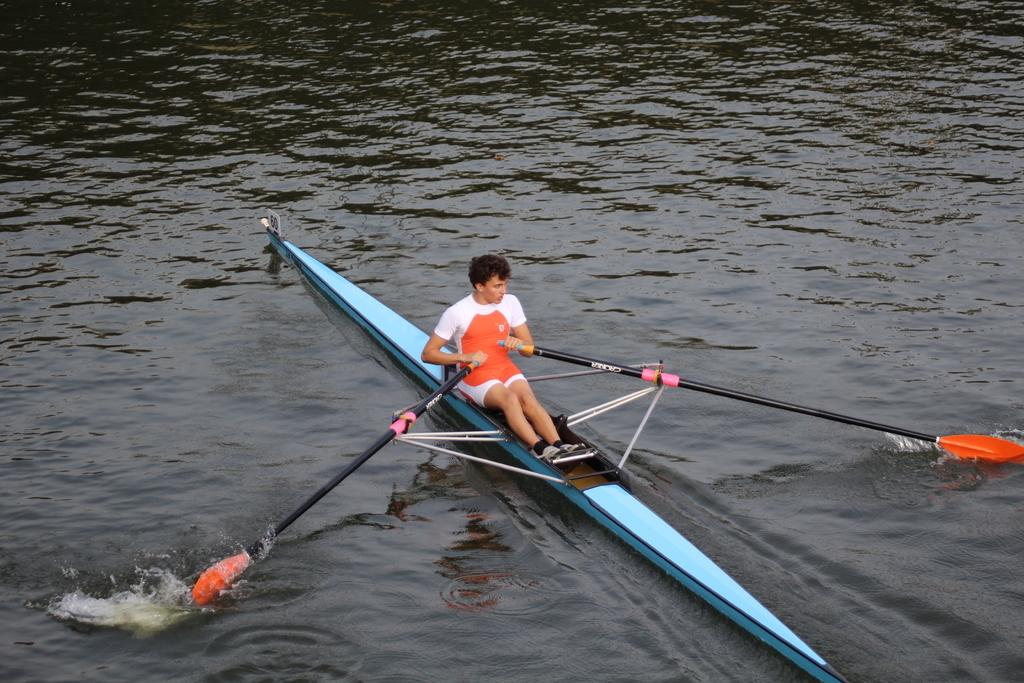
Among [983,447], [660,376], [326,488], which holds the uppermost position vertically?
[660,376]

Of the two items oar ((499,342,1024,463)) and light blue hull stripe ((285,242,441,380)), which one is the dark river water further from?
light blue hull stripe ((285,242,441,380))

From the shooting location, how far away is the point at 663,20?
2284 cm

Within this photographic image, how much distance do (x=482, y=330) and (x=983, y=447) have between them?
4518mm

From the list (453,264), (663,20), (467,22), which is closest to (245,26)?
(467,22)

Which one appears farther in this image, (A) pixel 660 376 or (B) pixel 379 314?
(B) pixel 379 314

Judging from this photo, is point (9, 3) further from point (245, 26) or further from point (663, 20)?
point (663, 20)

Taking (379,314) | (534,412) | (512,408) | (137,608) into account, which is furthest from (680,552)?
(379,314)

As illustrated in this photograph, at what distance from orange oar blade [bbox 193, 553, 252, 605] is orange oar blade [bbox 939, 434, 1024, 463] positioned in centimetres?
594

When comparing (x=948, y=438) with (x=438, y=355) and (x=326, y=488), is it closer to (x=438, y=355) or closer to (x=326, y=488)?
(x=438, y=355)

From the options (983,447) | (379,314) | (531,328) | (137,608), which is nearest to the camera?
(137,608)

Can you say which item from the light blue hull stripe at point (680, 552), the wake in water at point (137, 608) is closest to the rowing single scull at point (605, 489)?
the light blue hull stripe at point (680, 552)

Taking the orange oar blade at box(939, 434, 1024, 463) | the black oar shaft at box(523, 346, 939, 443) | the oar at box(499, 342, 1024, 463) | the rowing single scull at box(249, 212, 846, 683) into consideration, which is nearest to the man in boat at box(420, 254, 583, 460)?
the rowing single scull at box(249, 212, 846, 683)

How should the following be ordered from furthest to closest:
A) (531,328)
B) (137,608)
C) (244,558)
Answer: (531,328), (244,558), (137,608)

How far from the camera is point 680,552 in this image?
6.80 metres
